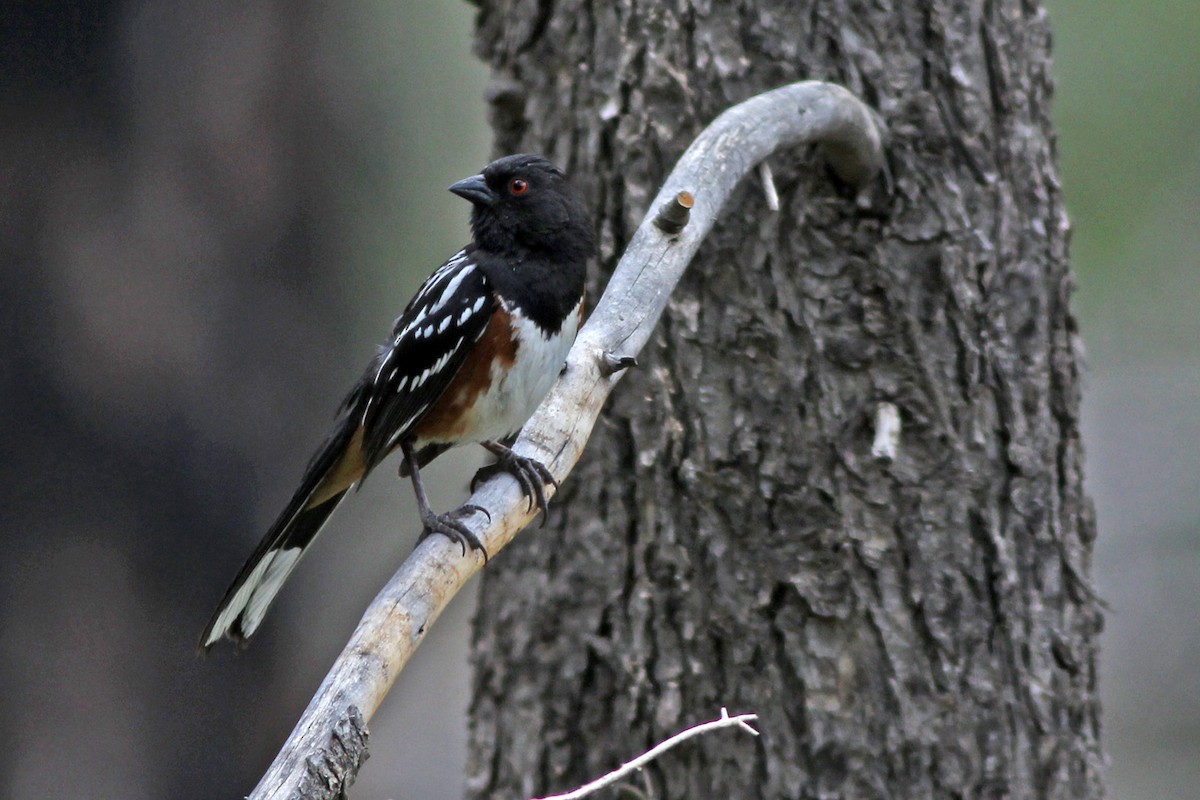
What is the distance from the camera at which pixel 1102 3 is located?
834 cm

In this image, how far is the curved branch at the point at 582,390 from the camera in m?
1.52

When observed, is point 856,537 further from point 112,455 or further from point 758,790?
point 112,455

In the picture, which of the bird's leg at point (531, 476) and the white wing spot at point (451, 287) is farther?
the white wing spot at point (451, 287)

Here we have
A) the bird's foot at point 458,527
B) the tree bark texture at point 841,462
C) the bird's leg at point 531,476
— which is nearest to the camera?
the bird's foot at point 458,527

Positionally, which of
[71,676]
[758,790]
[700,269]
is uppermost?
[700,269]

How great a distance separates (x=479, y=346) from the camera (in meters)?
2.87

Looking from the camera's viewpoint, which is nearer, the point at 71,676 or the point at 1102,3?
the point at 71,676

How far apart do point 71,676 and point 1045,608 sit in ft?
10.2

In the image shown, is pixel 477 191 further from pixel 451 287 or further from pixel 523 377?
pixel 523 377

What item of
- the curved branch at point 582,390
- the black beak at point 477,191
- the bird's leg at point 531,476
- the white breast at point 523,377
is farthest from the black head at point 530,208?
the bird's leg at point 531,476

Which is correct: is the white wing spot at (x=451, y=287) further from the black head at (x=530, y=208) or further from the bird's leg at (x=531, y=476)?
the bird's leg at (x=531, y=476)

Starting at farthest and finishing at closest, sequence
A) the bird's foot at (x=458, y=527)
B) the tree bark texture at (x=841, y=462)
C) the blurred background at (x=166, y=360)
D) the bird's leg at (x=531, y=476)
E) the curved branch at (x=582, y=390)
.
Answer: the blurred background at (x=166, y=360) → the tree bark texture at (x=841, y=462) → the bird's leg at (x=531, y=476) → the bird's foot at (x=458, y=527) → the curved branch at (x=582, y=390)

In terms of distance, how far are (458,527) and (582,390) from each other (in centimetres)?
44

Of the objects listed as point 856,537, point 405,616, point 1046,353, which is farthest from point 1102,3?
point 405,616
